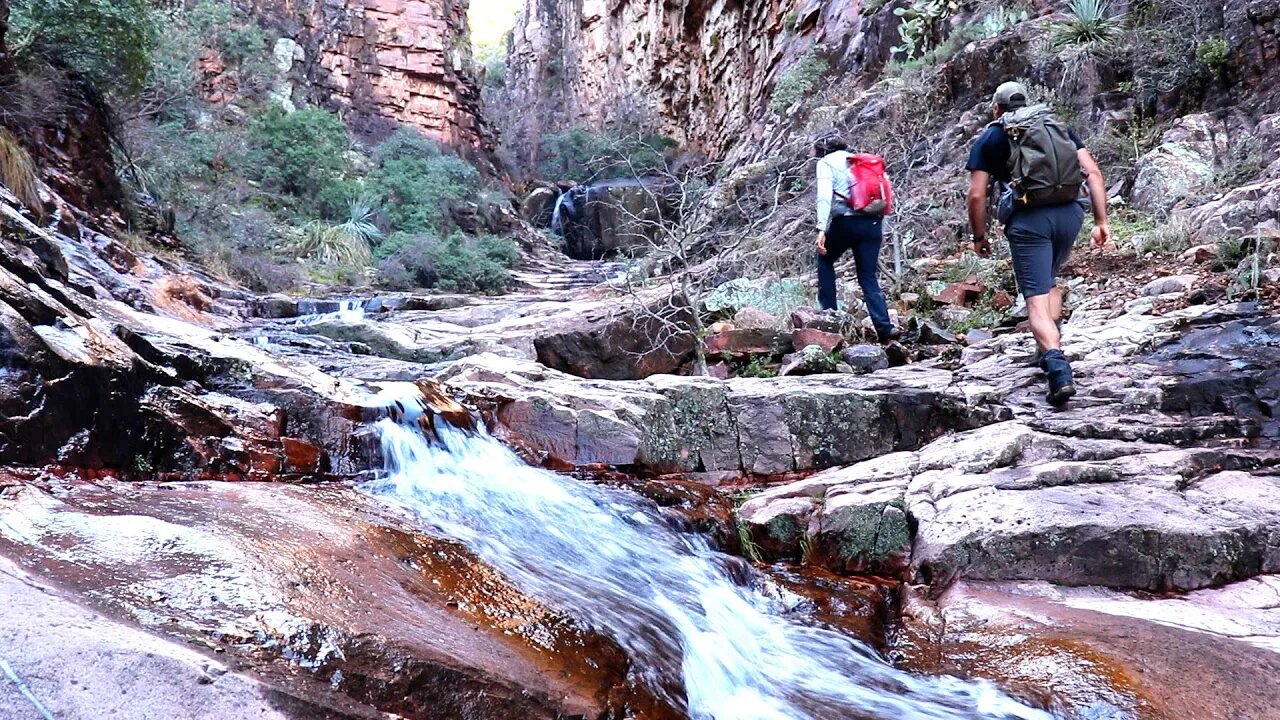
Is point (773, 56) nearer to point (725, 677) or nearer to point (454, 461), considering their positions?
point (454, 461)

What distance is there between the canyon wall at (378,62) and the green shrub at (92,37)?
1044 centimetres

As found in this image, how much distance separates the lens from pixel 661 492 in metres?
3.98

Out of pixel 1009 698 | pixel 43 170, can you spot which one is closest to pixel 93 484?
pixel 1009 698

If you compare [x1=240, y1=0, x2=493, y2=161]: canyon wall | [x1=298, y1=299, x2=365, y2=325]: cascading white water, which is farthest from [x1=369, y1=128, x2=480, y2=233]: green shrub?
[x1=298, y1=299, x2=365, y2=325]: cascading white water

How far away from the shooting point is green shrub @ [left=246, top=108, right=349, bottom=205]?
16.0 meters

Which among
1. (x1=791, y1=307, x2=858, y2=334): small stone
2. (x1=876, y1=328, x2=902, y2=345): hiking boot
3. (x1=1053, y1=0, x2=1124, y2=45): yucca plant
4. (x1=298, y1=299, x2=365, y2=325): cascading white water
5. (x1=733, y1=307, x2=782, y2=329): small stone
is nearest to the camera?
(x1=876, y1=328, x2=902, y2=345): hiking boot

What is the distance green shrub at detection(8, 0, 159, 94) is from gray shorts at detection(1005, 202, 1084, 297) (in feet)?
33.6

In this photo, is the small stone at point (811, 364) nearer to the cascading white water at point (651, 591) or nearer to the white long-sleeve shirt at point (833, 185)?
the white long-sleeve shirt at point (833, 185)

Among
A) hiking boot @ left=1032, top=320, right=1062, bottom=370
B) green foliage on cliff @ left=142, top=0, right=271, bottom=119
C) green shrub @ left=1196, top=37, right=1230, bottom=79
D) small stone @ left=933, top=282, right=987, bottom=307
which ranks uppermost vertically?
green foliage on cliff @ left=142, top=0, right=271, bottom=119

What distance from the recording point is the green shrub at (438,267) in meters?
14.4

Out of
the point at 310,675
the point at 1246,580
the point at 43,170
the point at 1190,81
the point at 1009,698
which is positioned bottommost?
the point at 1009,698

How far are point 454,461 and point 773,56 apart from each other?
17.3 metres

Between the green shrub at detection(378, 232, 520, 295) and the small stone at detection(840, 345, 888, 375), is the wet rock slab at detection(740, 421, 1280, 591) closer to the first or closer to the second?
the small stone at detection(840, 345, 888, 375)

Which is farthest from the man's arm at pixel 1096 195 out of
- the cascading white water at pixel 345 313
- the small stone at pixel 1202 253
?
the cascading white water at pixel 345 313
